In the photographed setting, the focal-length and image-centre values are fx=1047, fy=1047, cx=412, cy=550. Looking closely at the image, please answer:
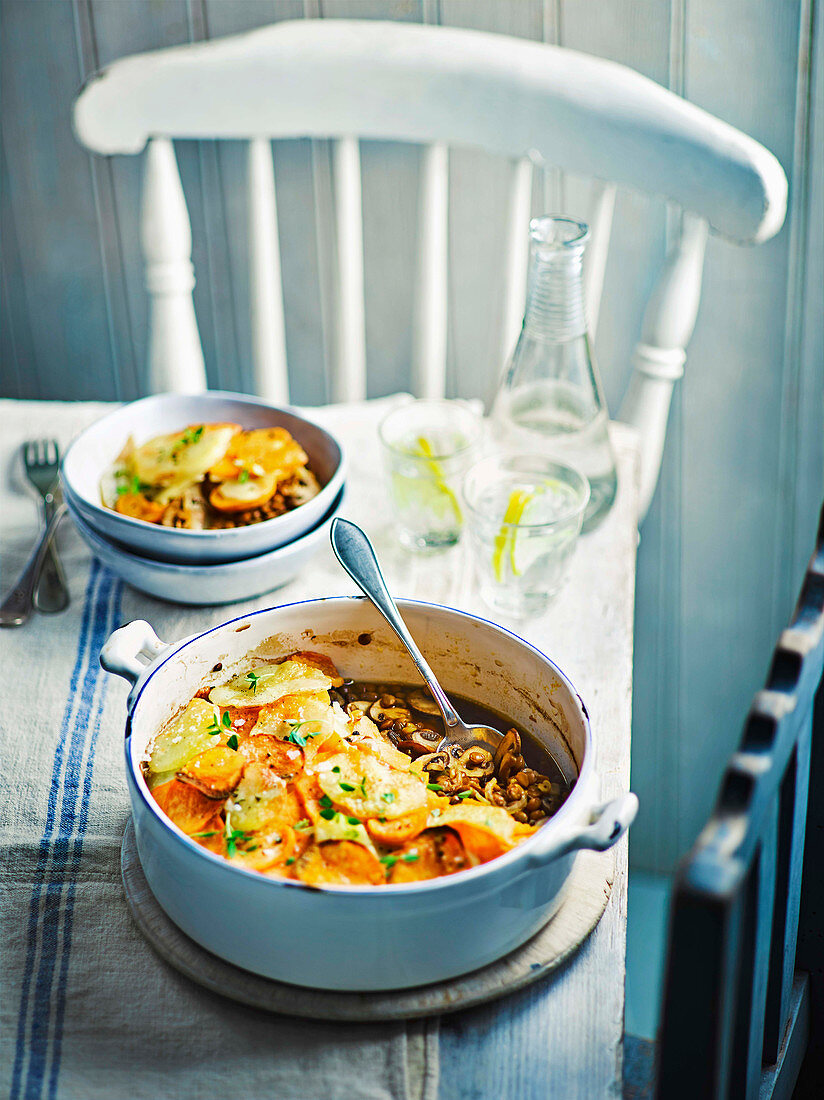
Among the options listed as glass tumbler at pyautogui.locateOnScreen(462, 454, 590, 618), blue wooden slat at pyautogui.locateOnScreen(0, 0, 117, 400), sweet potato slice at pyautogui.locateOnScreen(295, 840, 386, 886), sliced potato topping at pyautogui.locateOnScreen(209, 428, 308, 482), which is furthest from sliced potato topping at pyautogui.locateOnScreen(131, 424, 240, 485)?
blue wooden slat at pyautogui.locateOnScreen(0, 0, 117, 400)

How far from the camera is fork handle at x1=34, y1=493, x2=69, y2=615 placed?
2.91 feet

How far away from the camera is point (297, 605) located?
714mm

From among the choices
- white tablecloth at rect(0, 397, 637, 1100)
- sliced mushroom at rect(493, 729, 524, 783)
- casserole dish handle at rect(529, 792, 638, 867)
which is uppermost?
casserole dish handle at rect(529, 792, 638, 867)

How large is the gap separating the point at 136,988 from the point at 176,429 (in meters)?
0.59

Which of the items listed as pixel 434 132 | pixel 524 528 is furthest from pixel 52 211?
pixel 524 528

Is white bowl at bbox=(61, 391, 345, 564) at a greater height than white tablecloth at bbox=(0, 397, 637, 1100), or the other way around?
white bowl at bbox=(61, 391, 345, 564)

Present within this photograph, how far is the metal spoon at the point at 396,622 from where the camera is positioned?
69 centimetres

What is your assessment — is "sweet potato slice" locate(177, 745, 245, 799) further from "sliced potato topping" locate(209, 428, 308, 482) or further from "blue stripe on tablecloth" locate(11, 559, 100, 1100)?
"sliced potato topping" locate(209, 428, 308, 482)

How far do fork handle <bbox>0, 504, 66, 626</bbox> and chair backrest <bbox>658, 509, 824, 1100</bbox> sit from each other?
0.62m

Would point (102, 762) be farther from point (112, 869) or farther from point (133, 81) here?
point (133, 81)

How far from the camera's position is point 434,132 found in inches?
46.3

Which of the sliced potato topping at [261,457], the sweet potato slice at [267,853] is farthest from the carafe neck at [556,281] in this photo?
the sweet potato slice at [267,853]

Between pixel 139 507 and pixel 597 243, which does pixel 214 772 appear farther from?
pixel 597 243

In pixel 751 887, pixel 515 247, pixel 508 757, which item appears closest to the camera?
pixel 751 887
